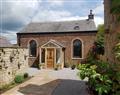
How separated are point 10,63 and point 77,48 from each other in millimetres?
14456

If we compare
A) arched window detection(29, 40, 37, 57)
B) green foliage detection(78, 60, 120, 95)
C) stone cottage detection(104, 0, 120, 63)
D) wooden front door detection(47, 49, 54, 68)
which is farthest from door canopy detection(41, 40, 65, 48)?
green foliage detection(78, 60, 120, 95)

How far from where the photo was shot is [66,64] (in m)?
29.5

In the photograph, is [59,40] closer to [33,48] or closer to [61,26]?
[61,26]

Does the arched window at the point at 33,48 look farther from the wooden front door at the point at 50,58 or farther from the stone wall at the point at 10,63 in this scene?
the stone wall at the point at 10,63

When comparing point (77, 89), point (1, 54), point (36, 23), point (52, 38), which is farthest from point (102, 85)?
point (36, 23)

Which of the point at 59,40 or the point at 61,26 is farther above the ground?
the point at 61,26

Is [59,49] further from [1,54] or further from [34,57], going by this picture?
[1,54]

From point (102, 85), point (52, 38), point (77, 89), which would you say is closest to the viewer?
point (102, 85)

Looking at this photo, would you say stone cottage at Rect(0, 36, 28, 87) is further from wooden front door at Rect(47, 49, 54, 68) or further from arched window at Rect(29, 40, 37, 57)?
arched window at Rect(29, 40, 37, 57)

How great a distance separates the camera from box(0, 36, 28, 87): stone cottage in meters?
15.4

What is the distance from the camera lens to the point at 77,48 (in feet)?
97.4

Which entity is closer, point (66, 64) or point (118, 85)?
point (118, 85)

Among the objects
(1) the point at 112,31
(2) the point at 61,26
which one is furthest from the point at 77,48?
(1) the point at 112,31

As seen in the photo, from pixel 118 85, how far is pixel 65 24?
79.1 ft
